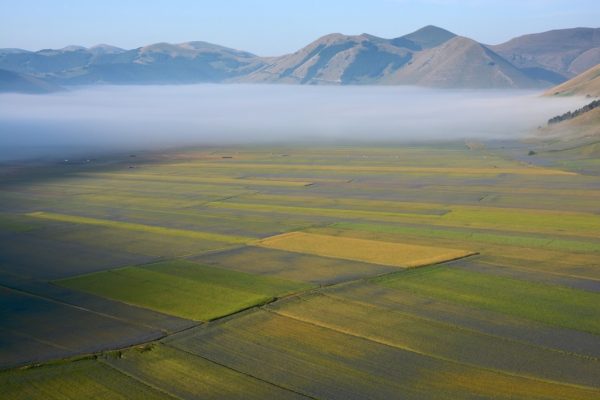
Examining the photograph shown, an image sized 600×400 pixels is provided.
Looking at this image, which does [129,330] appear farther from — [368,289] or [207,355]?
[368,289]

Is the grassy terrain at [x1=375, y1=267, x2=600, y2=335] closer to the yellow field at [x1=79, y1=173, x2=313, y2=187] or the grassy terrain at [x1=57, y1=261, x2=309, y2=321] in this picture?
the grassy terrain at [x1=57, y1=261, x2=309, y2=321]

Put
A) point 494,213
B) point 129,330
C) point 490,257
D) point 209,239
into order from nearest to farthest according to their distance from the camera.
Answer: point 129,330 < point 490,257 < point 209,239 < point 494,213

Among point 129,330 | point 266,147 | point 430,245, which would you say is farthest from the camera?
point 266,147

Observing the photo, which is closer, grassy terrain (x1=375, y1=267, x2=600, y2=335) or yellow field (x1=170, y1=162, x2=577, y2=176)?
grassy terrain (x1=375, y1=267, x2=600, y2=335)

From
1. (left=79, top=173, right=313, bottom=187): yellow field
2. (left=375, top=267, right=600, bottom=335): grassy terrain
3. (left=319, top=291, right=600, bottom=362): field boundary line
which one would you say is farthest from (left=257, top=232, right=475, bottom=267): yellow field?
(left=79, top=173, right=313, bottom=187): yellow field

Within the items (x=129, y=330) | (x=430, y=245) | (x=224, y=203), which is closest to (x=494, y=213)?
(x=430, y=245)

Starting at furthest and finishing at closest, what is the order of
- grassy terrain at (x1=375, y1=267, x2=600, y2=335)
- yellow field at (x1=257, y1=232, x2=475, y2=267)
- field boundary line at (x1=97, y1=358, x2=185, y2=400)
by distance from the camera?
Result: 1. yellow field at (x1=257, y1=232, x2=475, y2=267)
2. grassy terrain at (x1=375, y1=267, x2=600, y2=335)
3. field boundary line at (x1=97, y1=358, x2=185, y2=400)

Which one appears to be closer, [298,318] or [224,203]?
[298,318]

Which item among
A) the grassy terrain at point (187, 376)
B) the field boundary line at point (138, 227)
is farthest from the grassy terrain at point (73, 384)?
the field boundary line at point (138, 227)
